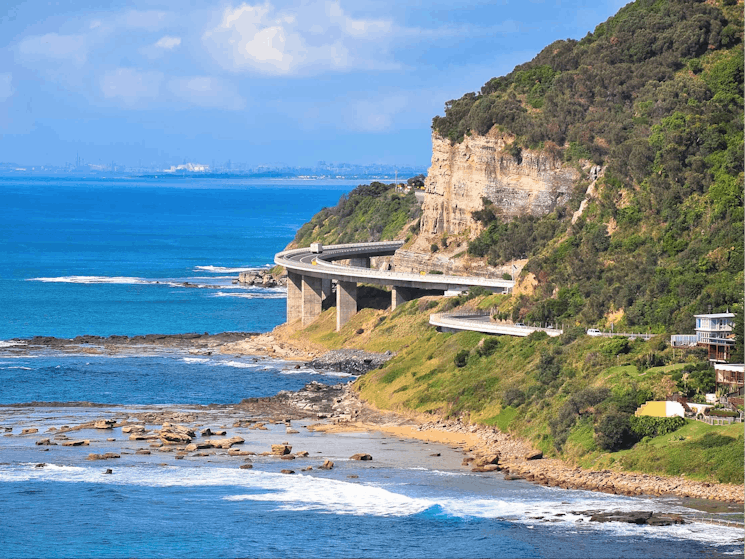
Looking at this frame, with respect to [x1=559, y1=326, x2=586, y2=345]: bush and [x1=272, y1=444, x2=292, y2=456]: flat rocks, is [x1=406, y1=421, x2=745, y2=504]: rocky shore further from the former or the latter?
[x1=272, y1=444, x2=292, y2=456]: flat rocks

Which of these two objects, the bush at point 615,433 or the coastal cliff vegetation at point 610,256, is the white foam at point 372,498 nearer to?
the bush at point 615,433

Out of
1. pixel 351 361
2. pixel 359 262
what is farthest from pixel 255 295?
pixel 351 361

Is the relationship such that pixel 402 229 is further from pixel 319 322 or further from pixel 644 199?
pixel 644 199

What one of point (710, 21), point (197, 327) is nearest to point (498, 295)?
point (710, 21)

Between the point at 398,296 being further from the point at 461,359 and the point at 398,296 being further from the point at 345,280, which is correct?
the point at 461,359

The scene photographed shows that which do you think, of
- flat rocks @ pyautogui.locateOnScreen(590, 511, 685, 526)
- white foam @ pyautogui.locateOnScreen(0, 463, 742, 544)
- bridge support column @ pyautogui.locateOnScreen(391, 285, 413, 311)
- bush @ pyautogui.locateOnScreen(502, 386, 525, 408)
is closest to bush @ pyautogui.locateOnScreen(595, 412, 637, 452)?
white foam @ pyautogui.locateOnScreen(0, 463, 742, 544)

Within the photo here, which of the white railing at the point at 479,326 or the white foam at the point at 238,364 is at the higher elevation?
the white railing at the point at 479,326

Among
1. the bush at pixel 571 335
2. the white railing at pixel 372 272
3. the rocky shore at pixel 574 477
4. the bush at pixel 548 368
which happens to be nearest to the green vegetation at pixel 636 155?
the bush at pixel 571 335

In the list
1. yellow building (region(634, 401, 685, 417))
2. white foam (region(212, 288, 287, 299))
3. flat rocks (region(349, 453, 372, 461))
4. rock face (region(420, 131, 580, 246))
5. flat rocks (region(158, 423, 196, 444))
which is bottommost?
flat rocks (region(349, 453, 372, 461))
